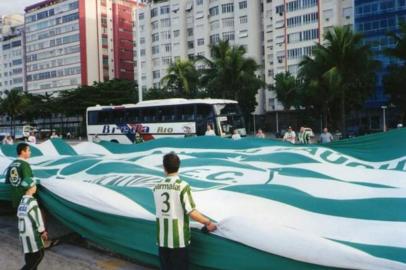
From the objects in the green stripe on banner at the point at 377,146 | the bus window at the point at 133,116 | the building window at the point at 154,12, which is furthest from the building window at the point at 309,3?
the green stripe on banner at the point at 377,146

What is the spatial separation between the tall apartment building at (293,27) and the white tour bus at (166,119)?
117ft

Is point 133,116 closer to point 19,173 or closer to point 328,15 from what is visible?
point 19,173

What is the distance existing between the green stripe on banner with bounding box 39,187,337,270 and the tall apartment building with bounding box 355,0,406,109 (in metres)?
51.2

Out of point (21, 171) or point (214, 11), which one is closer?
point (21, 171)

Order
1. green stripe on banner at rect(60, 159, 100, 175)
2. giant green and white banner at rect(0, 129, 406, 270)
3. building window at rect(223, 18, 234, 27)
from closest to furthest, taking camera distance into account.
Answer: giant green and white banner at rect(0, 129, 406, 270), green stripe on banner at rect(60, 159, 100, 175), building window at rect(223, 18, 234, 27)

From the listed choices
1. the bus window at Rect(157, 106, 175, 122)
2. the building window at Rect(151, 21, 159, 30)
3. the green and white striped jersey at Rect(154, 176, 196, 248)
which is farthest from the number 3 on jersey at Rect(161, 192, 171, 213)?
the building window at Rect(151, 21, 159, 30)

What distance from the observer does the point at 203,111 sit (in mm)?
25672

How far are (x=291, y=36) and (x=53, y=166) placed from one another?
56.8 m

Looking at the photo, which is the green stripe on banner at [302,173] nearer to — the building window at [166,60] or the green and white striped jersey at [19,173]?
the green and white striped jersey at [19,173]

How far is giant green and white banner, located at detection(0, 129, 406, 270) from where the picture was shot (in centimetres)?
414

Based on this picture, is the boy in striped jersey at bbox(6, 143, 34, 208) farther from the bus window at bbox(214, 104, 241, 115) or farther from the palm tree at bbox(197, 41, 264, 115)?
the palm tree at bbox(197, 41, 264, 115)

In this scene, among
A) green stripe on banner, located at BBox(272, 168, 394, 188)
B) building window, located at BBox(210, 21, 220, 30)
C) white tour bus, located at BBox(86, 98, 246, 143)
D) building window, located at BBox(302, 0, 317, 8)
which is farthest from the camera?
building window, located at BBox(210, 21, 220, 30)

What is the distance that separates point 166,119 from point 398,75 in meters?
21.7

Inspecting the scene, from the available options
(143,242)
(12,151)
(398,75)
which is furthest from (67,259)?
(398,75)
